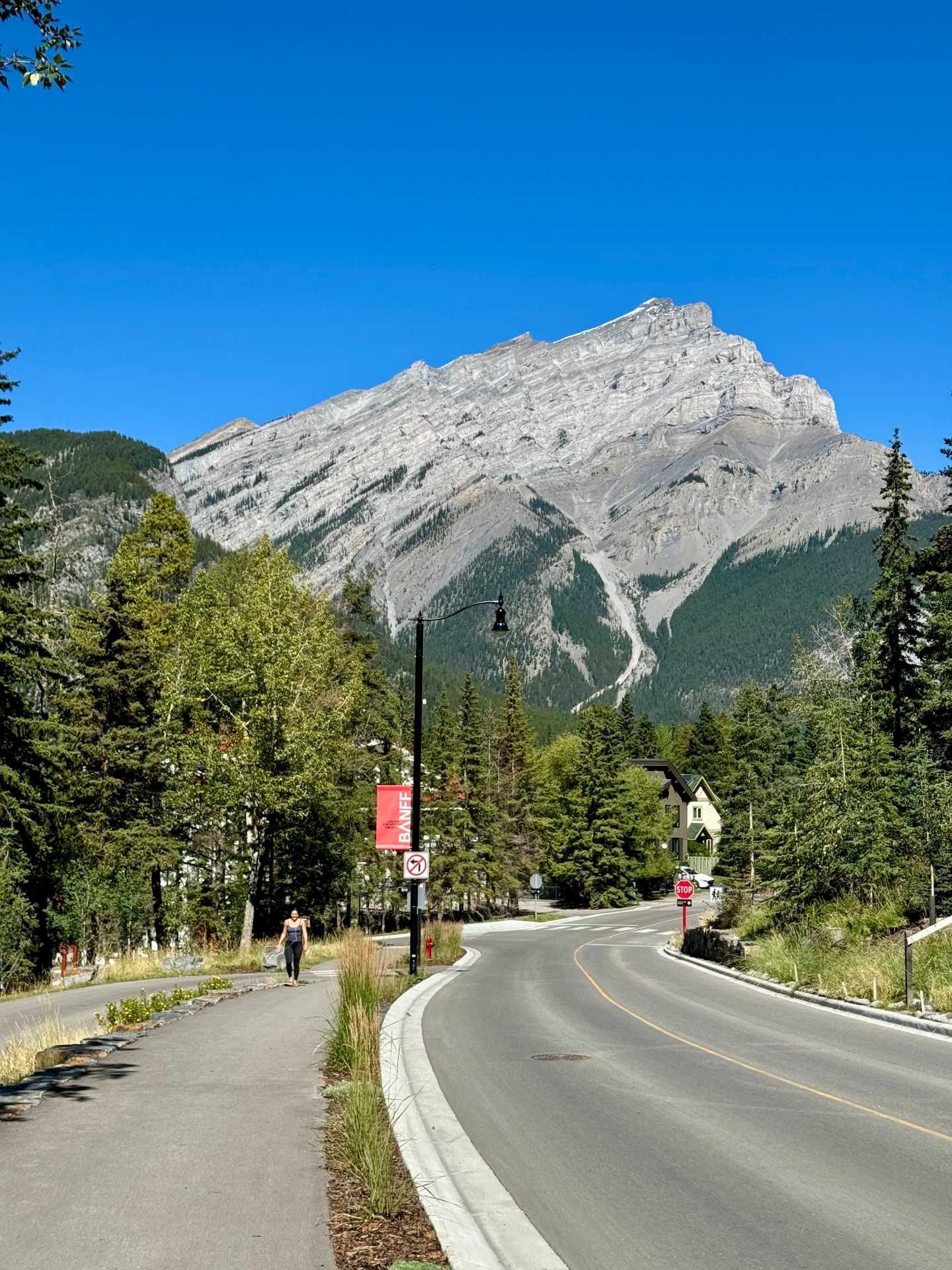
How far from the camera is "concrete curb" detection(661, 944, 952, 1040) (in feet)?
54.8

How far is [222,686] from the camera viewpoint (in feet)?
124

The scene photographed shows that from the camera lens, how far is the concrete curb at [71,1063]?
9.18 m

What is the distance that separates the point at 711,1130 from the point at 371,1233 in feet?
14.2

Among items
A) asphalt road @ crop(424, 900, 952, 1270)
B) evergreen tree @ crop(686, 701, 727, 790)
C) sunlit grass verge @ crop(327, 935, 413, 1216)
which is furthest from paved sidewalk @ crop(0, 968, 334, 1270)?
evergreen tree @ crop(686, 701, 727, 790)

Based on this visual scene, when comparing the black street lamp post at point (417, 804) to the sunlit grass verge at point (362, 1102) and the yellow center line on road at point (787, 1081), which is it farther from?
the sunlit grass verge at point (362, 1102)

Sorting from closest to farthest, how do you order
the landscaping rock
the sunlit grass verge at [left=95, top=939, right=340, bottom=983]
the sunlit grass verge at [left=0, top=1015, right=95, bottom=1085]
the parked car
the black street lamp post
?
the sunlit grass verge at [left=0, top=1015, right=95, bottom=1085] < the black street lamp post < the sunlit grass verge at [left=95, top=939, right=340, bottom=983] < the landscaping rock < the parked car

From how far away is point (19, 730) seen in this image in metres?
33.5

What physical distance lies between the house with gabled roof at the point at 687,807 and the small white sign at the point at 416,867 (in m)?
89.3

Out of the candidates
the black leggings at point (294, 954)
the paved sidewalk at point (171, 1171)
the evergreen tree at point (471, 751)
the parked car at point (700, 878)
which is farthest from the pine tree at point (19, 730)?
the parked car at point (700, 878)

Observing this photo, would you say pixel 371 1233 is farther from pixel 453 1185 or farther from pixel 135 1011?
pixel 135 1011

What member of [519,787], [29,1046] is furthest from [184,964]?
[519,787]

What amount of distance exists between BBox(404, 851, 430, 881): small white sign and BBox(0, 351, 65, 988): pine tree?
13466 mm

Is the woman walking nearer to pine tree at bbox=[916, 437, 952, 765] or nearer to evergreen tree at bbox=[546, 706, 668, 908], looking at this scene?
pine tree at bbox=[916, 437, 952, 765]

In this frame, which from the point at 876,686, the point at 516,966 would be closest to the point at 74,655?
the point at 516,966
